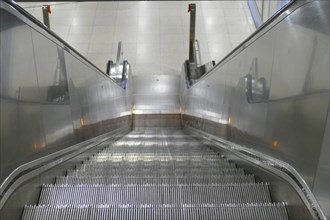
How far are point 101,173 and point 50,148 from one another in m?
0.58

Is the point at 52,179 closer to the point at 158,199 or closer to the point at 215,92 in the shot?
the point at 158,199

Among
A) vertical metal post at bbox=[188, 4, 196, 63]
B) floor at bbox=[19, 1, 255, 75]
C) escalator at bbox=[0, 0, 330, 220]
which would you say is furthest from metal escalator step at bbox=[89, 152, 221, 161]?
floor at bbox=[19, 1, 255, 75]

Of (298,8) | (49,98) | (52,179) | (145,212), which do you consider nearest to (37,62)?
(49,98)

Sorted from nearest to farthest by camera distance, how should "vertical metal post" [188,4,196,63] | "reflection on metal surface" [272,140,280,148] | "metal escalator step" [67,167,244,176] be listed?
"reflection on metal surface" [272,140,280,148]
"metal escalator step" [67,167,244,176]
"vertical metal post" [188,4,196,63]

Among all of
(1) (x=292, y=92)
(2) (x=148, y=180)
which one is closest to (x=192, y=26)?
(2) (x=148, y=180)

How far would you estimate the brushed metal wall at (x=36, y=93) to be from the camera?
2100 mm

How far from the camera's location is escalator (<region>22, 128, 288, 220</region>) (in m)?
2.11

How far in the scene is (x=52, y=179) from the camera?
112 inches

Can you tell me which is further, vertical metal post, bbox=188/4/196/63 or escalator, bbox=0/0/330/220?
vertical metal post, bbox=188/4/196/63

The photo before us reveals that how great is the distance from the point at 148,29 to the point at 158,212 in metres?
11.4

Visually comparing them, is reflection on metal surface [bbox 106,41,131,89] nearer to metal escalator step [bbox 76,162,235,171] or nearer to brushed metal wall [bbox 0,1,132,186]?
brushed metal wall [bbox 0,1,132,186]

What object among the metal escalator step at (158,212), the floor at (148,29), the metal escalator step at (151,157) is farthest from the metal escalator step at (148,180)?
the floor at (148,29)

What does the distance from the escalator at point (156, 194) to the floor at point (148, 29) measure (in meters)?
8.12

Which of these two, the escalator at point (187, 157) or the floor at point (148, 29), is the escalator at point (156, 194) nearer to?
the escalator at point (187, 157)
